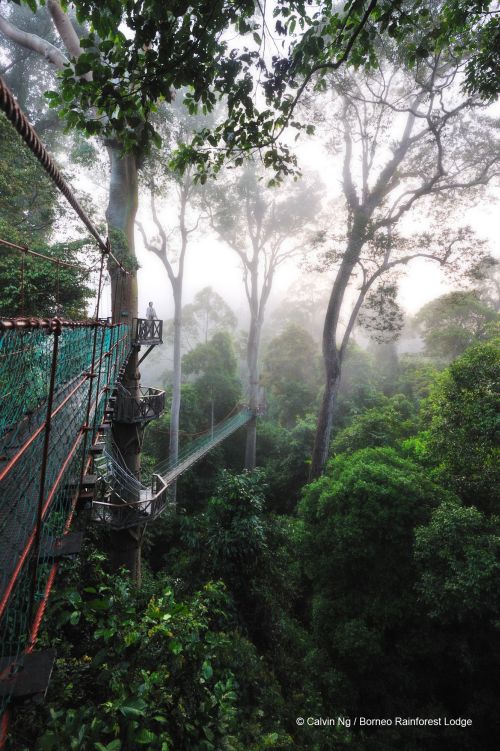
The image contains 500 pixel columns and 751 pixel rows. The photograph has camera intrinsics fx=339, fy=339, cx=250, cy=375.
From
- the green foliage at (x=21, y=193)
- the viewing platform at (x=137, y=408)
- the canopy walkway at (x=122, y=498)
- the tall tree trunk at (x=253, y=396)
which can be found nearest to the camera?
the canopy walkway at (x=122, y=498)

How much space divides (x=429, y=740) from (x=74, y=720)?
5.33 metres

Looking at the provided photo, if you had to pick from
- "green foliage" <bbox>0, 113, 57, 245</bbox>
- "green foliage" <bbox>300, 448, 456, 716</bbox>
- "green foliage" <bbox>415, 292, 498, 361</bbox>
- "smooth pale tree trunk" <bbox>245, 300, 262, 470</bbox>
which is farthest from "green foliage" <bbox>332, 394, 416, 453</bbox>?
"green foliage" <bbox>0, 113, 57, 245</bbox>

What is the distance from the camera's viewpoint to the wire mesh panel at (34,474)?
932 mm

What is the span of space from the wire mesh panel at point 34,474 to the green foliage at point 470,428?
4682mm

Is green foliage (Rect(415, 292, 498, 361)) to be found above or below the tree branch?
below

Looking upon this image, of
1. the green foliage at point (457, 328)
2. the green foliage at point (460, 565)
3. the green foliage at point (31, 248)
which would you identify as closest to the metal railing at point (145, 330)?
the green foliage at point (31, 248)

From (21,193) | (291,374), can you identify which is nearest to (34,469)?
(21,193)

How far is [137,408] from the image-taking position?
491 cm

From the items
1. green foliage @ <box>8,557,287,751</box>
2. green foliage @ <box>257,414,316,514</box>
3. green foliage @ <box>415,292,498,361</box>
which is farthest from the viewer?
green foliage @ <box>415,292,498,361</box>

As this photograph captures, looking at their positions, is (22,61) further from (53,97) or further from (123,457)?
(53,97)

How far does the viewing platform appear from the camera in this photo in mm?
4816

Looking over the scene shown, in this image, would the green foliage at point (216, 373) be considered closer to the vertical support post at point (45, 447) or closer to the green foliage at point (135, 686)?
the green foliage at point (135, 686)

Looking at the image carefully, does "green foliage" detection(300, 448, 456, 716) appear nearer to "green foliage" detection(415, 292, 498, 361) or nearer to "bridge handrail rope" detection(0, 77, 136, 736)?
"bridge handrail rope" detection(0, 77, 136, 736)

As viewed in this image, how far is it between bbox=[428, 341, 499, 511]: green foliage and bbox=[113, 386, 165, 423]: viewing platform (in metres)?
4.31
